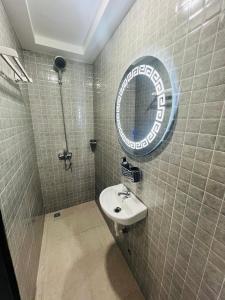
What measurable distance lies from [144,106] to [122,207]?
91 cm

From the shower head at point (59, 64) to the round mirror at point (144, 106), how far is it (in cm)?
102

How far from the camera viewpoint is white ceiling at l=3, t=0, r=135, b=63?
3.62 feet

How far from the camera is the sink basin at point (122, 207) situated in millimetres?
1038

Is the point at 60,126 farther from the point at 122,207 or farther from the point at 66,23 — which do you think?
the point at 122,207

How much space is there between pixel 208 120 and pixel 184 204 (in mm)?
467

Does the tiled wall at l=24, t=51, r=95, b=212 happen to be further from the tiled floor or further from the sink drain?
the sink drain

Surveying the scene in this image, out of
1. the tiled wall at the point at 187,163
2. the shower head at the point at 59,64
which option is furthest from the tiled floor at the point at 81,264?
the shower head at the point at 59,64

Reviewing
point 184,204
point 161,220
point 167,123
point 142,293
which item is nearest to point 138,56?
point 167,123

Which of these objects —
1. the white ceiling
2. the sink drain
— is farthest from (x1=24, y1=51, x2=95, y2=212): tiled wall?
the sink drain

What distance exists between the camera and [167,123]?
0.81 meters

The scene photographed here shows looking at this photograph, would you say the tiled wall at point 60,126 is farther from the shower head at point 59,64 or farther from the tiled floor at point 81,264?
the tiled floor at point 81,264

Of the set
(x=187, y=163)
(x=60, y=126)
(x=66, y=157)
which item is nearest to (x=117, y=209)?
(x=187, y=163)

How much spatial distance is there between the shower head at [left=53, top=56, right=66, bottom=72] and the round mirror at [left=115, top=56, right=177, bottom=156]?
102 centimetres

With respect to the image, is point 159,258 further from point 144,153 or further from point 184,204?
point 144,153
